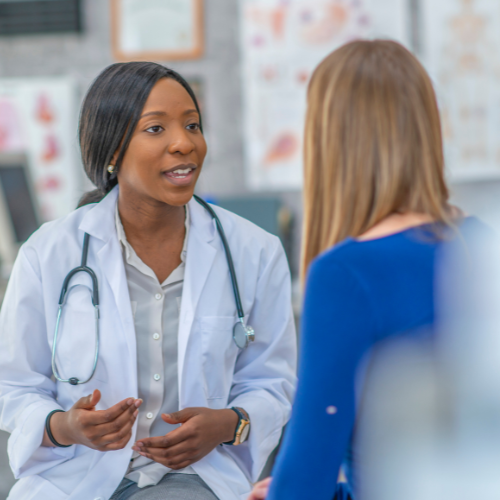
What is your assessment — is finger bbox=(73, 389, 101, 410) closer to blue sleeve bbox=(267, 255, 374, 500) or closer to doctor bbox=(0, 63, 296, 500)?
doctor bbox=(0, 63, 296, 500)

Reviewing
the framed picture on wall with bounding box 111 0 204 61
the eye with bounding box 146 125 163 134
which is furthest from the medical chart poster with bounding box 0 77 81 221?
the eye with bounding box 146 125 163 134

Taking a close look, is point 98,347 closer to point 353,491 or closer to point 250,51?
point 353,491

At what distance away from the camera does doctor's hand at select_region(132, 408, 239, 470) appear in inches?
34.4

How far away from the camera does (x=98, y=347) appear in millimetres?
968

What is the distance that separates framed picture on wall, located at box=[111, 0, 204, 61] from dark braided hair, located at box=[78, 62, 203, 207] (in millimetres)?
1306

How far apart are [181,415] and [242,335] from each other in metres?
0.18

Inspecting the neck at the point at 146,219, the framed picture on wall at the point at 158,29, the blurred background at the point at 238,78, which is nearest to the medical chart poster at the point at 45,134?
the blurred background at the point at 238,78

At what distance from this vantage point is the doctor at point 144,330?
3.08ft

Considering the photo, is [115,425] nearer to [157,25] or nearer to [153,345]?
[153,345]

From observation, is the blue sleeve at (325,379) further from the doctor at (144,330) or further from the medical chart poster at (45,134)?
the medical chart poster at (45,134)

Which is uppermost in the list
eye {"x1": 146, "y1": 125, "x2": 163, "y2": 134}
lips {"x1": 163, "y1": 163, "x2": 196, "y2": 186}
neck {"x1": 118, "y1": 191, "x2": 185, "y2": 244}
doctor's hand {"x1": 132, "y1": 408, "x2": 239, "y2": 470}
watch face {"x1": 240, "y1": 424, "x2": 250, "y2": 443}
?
eye {"x1": 146, "y1": 125, "x2": 163, "y2": 134}

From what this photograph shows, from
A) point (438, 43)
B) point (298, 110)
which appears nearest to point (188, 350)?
point (298, 110)

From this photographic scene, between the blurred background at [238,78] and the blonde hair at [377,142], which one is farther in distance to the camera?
the blurred background at [238,78]

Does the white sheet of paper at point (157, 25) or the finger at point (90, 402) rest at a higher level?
the white sheet of paper at point (157, 25)
